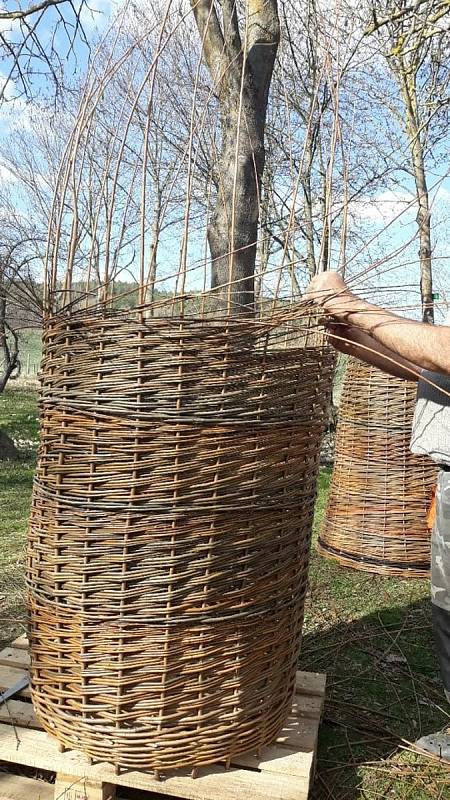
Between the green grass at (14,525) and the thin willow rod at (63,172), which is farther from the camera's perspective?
the green grass at (14,525)

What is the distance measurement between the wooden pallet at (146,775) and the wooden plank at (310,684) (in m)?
0.30

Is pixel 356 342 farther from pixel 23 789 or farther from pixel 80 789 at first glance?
pixel 23 789

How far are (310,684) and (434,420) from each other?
116 centimetres

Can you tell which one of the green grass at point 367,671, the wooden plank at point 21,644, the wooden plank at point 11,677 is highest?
the wooden plank at point 21,644

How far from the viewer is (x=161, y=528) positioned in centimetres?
173

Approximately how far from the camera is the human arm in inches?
69.8

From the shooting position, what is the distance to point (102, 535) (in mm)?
1749

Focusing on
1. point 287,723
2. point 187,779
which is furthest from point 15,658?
point 287,723

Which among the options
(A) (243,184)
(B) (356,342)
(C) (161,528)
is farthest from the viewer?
(A) (243,184)

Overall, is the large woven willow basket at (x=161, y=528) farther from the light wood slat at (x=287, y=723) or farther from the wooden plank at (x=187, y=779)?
the light wood slat at (x=287, y=723)

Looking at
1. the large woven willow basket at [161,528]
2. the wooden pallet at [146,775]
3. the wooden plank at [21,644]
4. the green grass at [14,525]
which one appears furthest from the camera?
the green grass at [14,525]

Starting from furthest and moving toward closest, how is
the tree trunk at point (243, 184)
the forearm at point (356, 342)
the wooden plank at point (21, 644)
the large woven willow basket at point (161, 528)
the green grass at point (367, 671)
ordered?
1. the tree trunk at point (243, 184)
2. the wooden plank at point (21, 644)
3. the green grass at point (367, 671)
4. the forearm at point (356, 342)
5. the large woven willow basket at point (161, 528)

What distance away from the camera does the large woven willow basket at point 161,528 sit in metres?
1.72

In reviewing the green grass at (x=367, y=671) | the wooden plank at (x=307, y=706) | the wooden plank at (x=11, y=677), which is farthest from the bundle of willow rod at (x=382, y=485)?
the wooden plank at (x=11, y=677)
